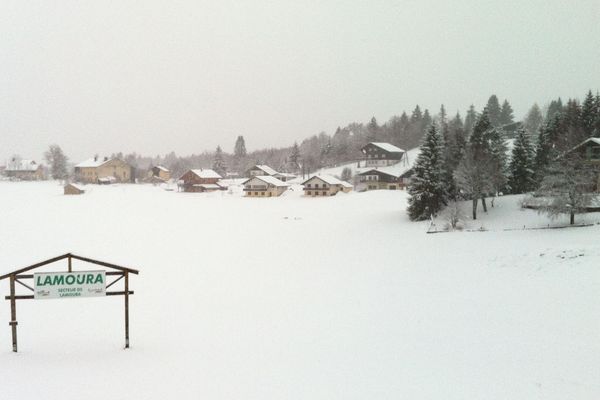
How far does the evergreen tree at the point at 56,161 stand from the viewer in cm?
12644

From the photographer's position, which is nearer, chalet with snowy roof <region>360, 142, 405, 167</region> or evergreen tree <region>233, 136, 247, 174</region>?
chalet with snowy roof <region>360, 142, 405, 167</region>

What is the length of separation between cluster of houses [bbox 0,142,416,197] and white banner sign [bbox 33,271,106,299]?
247ft

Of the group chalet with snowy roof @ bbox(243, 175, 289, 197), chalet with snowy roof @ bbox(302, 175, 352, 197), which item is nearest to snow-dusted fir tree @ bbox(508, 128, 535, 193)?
chalet with snowy roof @ bbox(302, 175, 352, 197)

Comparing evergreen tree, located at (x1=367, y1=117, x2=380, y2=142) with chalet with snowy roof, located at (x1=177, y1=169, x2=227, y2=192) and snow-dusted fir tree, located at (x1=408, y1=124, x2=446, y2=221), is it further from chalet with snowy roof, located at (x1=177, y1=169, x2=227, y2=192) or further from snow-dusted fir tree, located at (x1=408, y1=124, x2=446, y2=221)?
snow-dusted fir tree, located at (x1=408, y1=124, x2=446, y2=221)

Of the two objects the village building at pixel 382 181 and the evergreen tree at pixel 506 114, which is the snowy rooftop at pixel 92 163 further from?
the evergreen tree at pixel 506 114

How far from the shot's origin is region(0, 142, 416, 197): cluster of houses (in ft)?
289

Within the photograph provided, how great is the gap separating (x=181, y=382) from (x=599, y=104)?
256 ft

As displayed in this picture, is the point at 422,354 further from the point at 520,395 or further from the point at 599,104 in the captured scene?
the point at 599,104

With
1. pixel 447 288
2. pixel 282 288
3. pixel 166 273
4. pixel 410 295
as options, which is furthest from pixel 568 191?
pixel 166 273

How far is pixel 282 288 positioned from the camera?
20.2 meters

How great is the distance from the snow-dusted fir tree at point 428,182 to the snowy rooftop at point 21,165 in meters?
140

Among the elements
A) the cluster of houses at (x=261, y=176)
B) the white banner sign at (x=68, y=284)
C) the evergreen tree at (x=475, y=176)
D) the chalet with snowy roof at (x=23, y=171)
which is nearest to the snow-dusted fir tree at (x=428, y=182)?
the evergreen tree at (x=475, y=176)

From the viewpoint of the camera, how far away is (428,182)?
44.2 m

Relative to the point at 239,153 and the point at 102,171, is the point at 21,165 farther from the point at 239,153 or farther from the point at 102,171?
the point at 239,153
